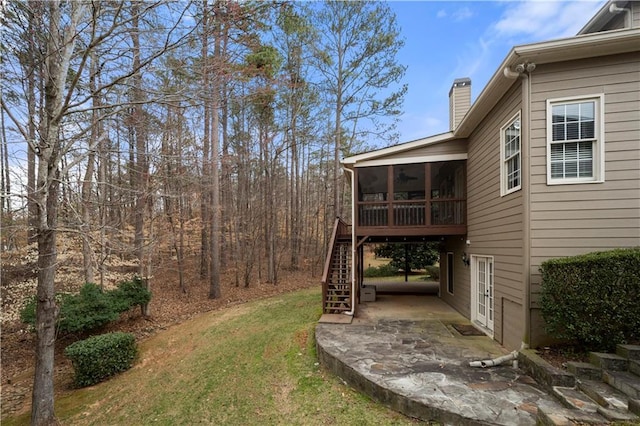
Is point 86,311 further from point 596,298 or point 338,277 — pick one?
point 596,298

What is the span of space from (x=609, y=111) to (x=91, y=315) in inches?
450

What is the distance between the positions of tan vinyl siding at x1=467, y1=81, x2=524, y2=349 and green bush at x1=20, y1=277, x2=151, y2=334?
9.23 m

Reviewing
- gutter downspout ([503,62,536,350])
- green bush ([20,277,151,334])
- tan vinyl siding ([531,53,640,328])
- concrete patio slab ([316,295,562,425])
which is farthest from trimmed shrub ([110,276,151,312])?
tan vinyl siding ([531,53,640,328])

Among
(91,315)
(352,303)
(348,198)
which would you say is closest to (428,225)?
(352,303)

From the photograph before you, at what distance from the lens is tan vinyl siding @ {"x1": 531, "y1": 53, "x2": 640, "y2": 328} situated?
14.7 feet

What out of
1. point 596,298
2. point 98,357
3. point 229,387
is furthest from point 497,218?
point 98,357

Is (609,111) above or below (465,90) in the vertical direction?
below

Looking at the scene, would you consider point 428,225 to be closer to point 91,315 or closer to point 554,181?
point 554,181

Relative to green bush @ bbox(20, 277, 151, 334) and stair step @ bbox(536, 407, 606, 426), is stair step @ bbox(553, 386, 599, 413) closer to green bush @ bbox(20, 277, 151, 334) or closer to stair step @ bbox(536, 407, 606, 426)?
stair step @ bbox(536, 407, 606, 426)

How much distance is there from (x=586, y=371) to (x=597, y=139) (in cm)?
332

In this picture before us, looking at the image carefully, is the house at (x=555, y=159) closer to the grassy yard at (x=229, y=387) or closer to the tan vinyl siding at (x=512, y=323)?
the tan vinyl siding at (x=512, y=323)

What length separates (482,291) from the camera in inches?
277

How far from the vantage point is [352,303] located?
7.94 meters

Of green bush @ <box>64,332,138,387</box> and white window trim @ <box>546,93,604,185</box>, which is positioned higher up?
white window trim @ <box>546,93,604,185</box>
